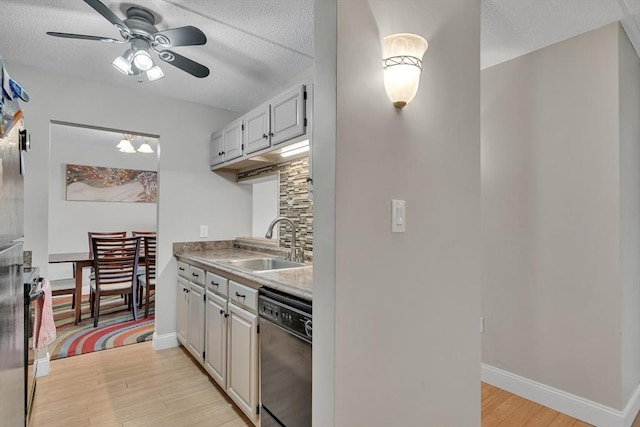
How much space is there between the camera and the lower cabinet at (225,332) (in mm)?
1912

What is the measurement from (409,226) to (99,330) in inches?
148

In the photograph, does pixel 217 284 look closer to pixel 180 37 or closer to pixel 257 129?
pixel 257 129

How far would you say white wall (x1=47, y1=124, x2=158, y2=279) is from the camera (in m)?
5.28

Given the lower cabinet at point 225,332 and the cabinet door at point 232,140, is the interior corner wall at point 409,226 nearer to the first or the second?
the lower cabinet at point 225,332

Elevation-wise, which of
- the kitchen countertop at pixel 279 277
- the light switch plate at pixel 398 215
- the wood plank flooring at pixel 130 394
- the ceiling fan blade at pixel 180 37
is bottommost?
the wood plank flooring at pixel 130 394

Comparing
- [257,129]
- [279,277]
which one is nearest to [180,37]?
[257,129]

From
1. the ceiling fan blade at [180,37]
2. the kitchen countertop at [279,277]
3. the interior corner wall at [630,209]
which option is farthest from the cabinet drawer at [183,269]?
the interior corner wall at [630,209]

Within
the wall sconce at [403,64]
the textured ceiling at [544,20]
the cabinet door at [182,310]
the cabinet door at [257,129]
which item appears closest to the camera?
the wall sconce at [403,64]

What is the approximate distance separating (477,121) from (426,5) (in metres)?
0.57

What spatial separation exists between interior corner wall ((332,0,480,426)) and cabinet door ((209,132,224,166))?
234 cm

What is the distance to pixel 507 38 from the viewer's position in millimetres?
2115

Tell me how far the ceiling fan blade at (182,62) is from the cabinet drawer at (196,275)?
1449mm

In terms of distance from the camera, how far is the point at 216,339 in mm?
2344

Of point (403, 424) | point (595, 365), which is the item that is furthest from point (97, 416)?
point (595, 365)
